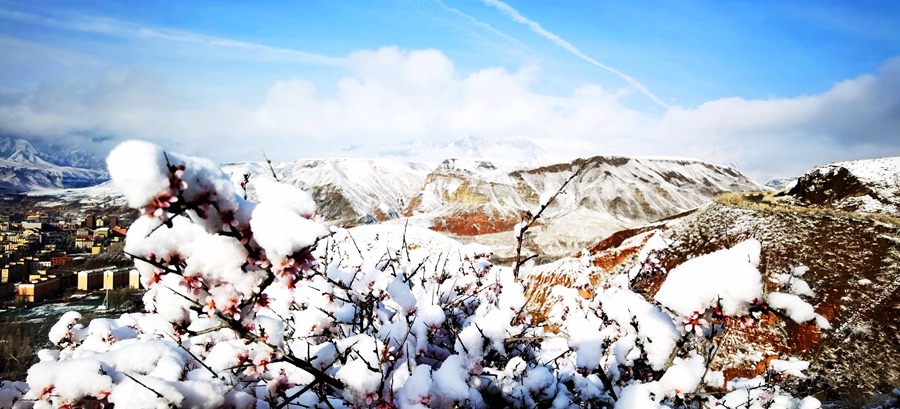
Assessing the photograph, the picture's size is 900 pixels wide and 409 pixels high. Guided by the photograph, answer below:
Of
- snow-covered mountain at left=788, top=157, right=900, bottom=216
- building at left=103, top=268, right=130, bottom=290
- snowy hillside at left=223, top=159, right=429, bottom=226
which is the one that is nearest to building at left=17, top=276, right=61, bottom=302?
building at left=103, top=268, right=130, bottom=290

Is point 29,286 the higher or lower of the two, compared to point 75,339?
lower

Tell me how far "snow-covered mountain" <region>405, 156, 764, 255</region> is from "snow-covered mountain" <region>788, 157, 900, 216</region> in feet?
118

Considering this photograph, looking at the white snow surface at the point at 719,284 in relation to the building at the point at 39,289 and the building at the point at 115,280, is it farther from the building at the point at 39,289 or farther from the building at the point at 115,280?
the building at the point at 39,289

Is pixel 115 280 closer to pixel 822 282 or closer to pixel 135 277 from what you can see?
pixel 135 277

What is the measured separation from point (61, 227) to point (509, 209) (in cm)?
8568

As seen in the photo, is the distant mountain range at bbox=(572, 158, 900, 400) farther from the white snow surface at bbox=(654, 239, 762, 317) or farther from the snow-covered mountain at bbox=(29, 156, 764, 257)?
the snow-covered mountain at bbox=(29, 156, 764, 257)

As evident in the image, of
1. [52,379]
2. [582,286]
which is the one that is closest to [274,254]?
[52,379]

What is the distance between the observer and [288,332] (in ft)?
10.8

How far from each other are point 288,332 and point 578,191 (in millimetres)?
76975

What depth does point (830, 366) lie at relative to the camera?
7004mm

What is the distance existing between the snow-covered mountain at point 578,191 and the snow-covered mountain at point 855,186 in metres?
35.9

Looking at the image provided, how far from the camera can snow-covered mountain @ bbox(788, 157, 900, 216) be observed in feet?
35.3

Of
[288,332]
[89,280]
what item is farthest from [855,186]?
[89,280]

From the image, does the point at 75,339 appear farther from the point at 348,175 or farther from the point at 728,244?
the point at 348,175
